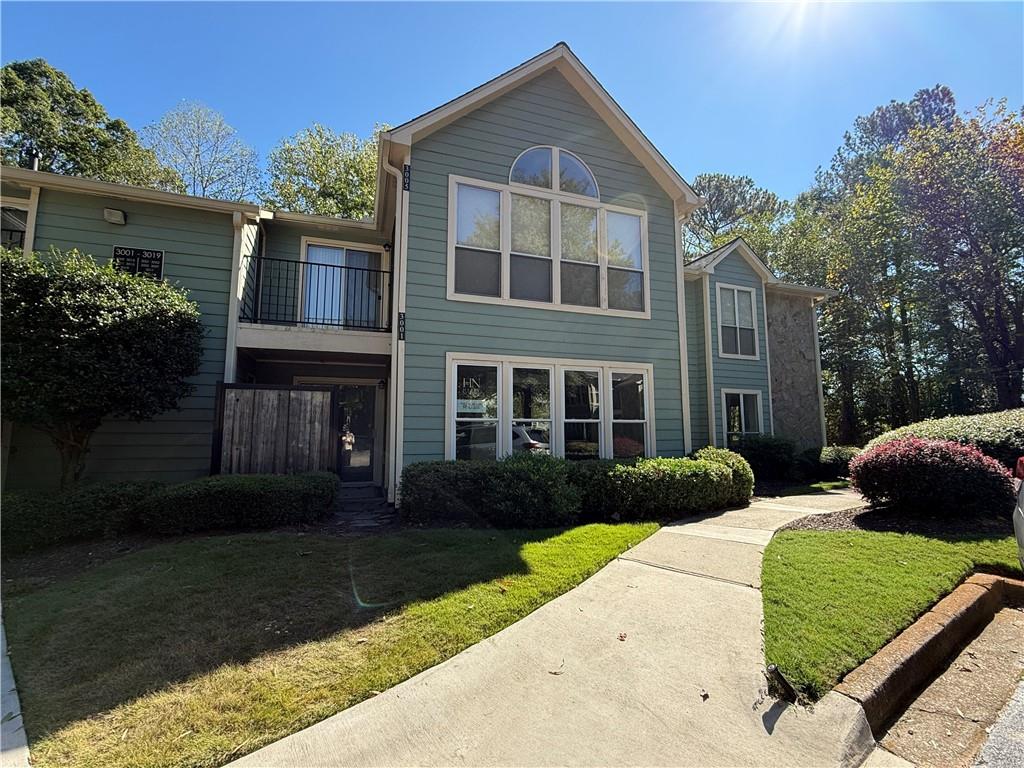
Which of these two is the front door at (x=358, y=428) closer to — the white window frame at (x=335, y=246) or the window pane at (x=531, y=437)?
the white window frame at (x=335, y=246)

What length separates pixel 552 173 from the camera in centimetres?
898

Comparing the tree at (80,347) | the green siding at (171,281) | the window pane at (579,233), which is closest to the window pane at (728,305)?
the window pane at (579,233)

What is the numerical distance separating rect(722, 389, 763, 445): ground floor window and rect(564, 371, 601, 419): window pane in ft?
19.0

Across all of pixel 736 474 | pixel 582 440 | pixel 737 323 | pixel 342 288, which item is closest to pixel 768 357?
→ pixel 737 323

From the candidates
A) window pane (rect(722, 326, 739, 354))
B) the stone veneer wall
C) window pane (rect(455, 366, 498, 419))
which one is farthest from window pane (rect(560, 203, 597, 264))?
the stone veneer wall

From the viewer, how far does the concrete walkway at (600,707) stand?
2055mm

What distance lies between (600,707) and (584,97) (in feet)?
34.0

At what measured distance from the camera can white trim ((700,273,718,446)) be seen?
12414mm

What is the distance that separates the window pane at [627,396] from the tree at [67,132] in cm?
2146

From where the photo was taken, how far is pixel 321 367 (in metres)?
10.7

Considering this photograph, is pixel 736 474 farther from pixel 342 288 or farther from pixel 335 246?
pixel 335 246

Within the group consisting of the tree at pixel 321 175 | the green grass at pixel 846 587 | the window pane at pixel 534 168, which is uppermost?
the tree at pixel 321 175

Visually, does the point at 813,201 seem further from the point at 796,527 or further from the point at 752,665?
the point at 752,665

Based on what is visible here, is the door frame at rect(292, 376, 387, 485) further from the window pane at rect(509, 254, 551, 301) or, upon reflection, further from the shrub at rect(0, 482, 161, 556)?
the shrub at rect(0, 482, 161, 556)
